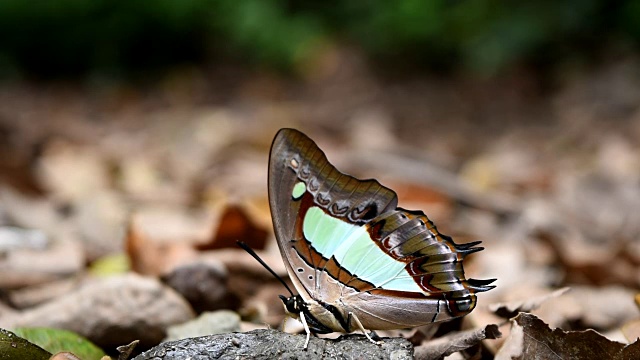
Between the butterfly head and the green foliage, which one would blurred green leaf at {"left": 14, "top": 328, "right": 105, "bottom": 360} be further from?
the green foliage

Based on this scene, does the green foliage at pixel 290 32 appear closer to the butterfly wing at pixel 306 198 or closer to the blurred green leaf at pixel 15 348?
the butterfly wing at pixel 306 198

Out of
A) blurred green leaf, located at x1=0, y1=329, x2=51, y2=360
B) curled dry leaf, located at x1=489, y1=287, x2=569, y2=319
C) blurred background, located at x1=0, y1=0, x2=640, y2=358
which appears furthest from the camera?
blurred background, located at x1=0, y1=0, x2=640, y2=358

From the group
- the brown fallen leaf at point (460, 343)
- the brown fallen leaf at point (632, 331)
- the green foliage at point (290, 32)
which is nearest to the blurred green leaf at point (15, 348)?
the brown fallen leaf at point (460, 343)

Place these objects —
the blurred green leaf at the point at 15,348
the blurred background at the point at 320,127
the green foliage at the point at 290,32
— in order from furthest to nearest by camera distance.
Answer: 1. the green foliage at the point at 290,32
2. the blurred background at the point at 320,127
3. the blurred green leaf at the point at 15,348

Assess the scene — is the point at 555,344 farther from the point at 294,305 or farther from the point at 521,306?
the point at 294,305

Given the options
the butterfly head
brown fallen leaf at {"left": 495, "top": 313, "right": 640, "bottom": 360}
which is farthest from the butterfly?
brown fallen leaf at {"left": 495, "top": 313, "right": 640, "bottom": 360}

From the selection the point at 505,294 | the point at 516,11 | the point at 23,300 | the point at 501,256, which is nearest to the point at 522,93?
the point at 516,11
